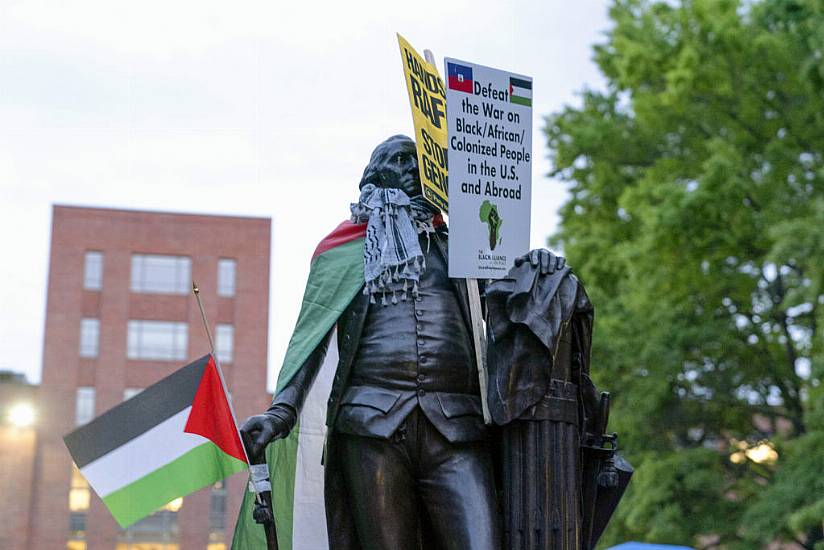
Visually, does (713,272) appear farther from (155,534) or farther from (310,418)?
(155,534)

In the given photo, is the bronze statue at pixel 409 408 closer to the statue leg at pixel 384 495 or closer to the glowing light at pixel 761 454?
the statue leg at pixel 384 495

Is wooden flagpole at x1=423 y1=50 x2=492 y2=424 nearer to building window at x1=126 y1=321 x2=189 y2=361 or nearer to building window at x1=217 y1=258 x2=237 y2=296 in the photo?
building window at x1=126 y1=321 x2=189 y2=361

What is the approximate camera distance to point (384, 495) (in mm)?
5480

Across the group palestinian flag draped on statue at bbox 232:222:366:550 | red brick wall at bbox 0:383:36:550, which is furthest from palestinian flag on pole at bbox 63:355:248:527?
red brick wall at bbox 0:383:36:550

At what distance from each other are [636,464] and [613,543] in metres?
1.40

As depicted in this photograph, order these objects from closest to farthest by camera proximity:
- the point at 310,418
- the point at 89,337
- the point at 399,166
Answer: the point at 399,166, the point at 310,418, the point at 89,337

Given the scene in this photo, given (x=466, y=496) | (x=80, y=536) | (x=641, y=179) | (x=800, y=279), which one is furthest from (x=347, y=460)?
(x=80, y=536)

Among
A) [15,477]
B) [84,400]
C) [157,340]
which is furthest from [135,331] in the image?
[15,477]

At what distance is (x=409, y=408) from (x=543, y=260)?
84cm

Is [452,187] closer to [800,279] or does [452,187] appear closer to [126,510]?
[126,510]

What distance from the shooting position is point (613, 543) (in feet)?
67.2

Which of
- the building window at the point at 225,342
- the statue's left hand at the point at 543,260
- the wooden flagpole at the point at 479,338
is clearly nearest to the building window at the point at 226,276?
the building window at the point at 225,342

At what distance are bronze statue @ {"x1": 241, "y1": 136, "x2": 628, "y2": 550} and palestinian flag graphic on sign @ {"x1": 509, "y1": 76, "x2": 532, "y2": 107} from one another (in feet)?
2.40

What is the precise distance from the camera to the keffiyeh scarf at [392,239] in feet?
18.8
